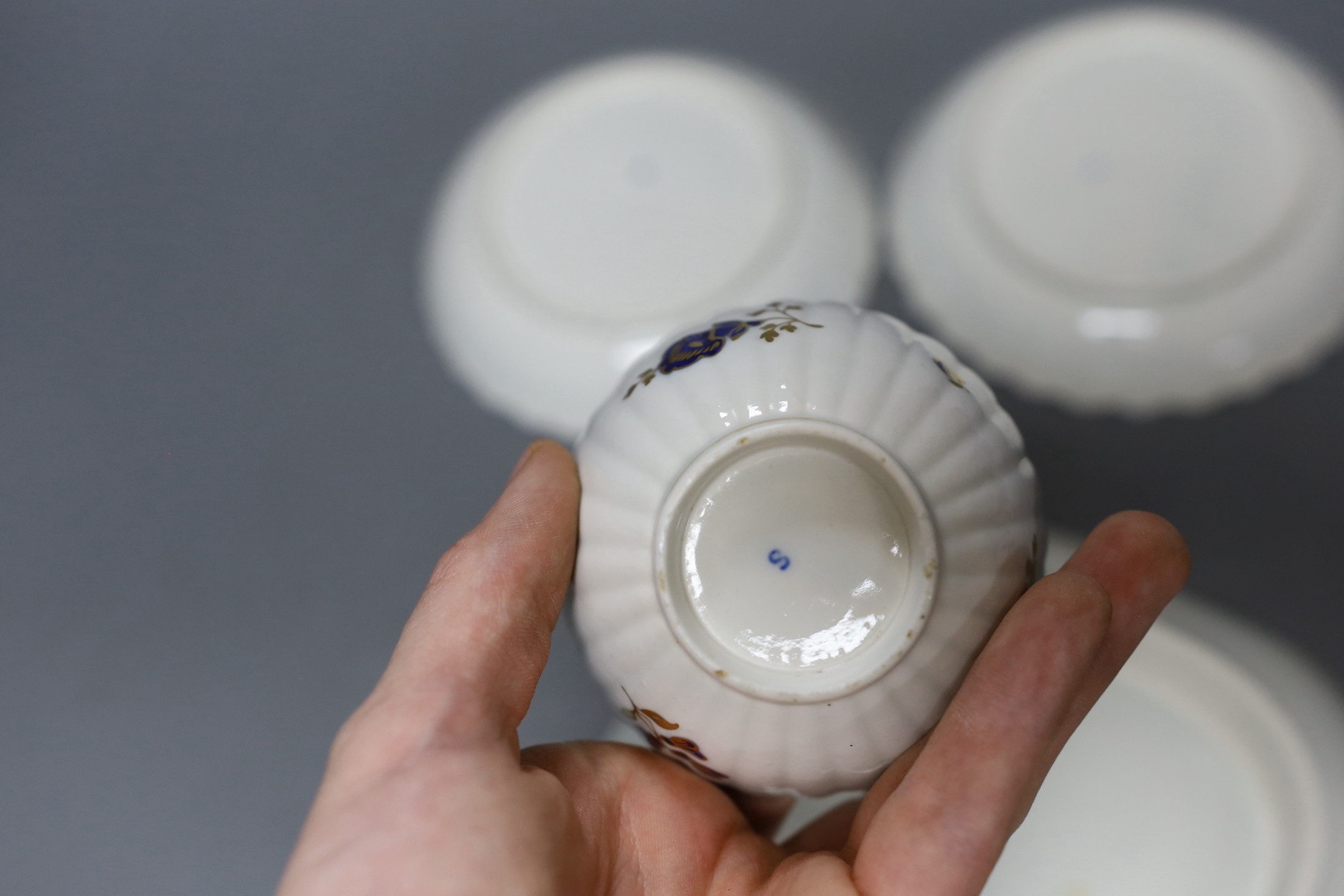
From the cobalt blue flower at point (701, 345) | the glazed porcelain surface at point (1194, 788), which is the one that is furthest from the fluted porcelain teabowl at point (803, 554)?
the glazed porcelain surface at point (1194, 788)

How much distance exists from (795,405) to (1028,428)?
0.48 meters

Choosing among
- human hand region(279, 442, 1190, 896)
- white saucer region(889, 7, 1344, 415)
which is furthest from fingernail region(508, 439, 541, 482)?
white saucer region(889, 7, 1344, 415)

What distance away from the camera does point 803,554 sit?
1.55 feet

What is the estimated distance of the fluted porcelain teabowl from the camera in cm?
47

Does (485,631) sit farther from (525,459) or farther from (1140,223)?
(1140,223)

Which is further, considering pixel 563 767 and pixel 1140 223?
pixel 1140 223

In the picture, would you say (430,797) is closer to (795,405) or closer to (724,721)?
(724,721)

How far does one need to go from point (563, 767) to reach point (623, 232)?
0.53 metres

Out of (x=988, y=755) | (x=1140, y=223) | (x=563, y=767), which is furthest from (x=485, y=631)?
(x=1140, y=223)

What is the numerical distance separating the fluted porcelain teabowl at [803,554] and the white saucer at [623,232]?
382mm

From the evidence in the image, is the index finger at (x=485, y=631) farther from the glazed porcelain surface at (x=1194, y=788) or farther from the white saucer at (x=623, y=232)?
the glazed porcelain surface at (x=1194, y=788)

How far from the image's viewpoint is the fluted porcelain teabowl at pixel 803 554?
468 mm

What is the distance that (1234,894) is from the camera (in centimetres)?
76

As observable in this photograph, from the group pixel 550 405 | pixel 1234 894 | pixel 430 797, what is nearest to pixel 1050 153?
pixel 550 405
